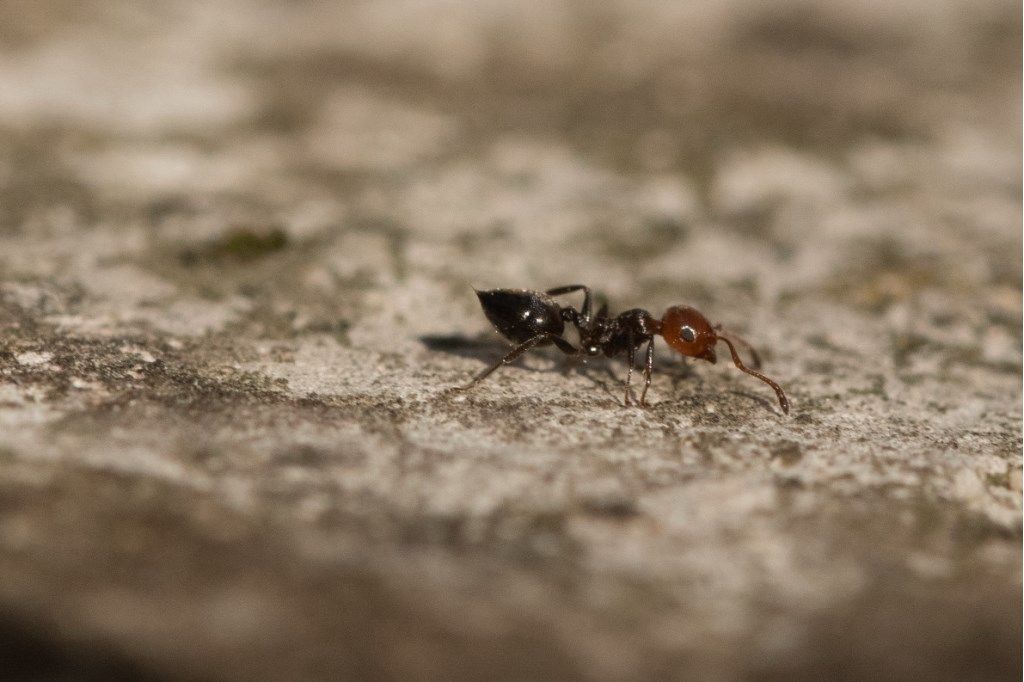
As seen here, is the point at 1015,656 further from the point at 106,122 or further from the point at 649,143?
the point at 106,122

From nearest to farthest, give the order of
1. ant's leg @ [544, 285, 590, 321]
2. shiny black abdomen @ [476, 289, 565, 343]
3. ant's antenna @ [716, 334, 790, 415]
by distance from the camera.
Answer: ant's antenna @ [716, 334, 790, 415], shiny black abdomen @ [476, 289, 565, 343], ant's leg @ [544, 285, 590, 321]

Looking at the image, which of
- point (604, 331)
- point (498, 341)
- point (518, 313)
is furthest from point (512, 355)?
point (604, 331)

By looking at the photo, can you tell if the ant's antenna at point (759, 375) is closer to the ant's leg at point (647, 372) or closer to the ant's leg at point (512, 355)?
the ant's leg at point (647, 372)

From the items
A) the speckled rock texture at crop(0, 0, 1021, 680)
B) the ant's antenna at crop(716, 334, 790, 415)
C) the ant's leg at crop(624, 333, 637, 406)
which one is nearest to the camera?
the speckled rock texture at crop(0, 0, 1021, 680)

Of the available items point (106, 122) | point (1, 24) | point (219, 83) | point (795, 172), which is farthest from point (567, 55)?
point (1, 24)

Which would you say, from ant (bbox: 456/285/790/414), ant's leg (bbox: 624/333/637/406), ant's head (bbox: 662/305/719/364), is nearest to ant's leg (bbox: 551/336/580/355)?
ant (bbox: 456/285/790/414)

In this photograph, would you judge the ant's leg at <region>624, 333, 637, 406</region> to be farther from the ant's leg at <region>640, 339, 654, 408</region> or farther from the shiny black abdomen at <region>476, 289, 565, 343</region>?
the shiny black abdomen at <region>476, 289, 565, 343</region>
